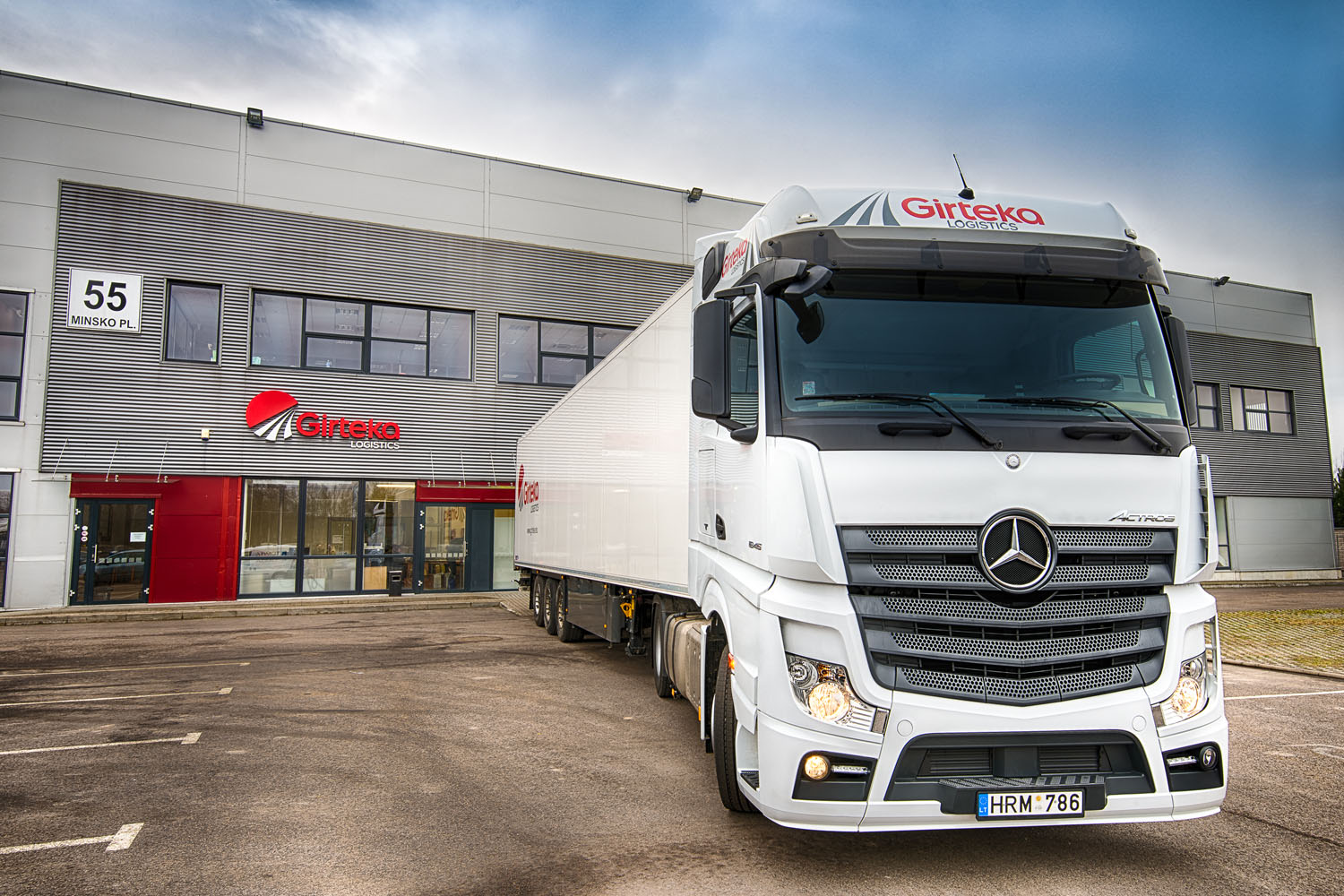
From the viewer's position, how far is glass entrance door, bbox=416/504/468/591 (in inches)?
865

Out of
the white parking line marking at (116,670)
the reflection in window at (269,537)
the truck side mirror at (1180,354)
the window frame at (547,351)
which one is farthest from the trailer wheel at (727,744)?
the reflection in window at (269,537)

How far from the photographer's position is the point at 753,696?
394cm

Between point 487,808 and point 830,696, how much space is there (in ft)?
8.26

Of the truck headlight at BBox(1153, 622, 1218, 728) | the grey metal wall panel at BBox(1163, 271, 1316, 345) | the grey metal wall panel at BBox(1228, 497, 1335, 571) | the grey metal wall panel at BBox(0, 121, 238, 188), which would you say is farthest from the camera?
the grey metal wall panel at BBox(1163, 271, 1316, 345)

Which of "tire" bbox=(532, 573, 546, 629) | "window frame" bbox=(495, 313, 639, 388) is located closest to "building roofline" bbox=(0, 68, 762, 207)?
"window frame" bbox=(495, 313, 639, 388)

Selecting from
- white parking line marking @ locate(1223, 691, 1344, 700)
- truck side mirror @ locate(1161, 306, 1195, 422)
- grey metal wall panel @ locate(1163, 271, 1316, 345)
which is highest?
grey metal wall panel @ locate(1163, 271, 1316, 345)

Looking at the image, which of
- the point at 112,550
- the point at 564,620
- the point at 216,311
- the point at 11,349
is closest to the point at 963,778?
the point at 564,620

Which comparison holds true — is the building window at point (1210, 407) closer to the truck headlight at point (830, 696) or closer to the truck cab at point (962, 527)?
the truck cab at point (962, 527)

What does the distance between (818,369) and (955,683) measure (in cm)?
152

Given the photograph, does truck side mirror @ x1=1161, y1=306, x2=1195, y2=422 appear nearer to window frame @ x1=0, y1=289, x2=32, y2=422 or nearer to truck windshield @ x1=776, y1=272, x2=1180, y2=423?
truck windshield @ x1=776, y1=272, x2=1180, y2=423

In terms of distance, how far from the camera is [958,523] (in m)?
3.70

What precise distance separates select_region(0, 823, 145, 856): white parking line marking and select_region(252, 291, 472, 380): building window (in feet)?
58.7

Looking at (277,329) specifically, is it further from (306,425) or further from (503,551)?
(503,551)

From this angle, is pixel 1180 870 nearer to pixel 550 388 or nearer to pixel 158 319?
pixel 550 388
